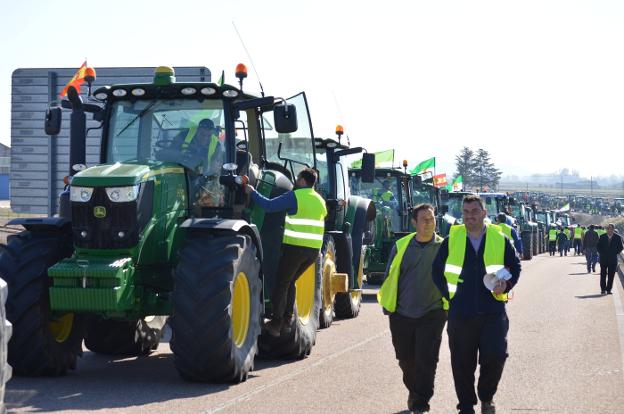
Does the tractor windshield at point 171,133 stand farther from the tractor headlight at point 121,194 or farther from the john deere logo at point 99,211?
the john deere logo at point 99,211

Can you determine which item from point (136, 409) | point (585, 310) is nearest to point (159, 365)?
point (136, 409)

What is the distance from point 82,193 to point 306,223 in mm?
2667

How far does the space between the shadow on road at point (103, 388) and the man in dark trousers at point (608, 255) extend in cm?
1600

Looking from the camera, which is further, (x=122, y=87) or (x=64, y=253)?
(x=122, y=87)

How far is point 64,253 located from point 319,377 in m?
2.81

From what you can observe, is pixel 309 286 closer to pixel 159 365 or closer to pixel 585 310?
pixel 159 365

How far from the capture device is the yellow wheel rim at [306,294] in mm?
12621

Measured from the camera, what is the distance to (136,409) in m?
8.47

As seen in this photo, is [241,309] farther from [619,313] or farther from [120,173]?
[619,313]

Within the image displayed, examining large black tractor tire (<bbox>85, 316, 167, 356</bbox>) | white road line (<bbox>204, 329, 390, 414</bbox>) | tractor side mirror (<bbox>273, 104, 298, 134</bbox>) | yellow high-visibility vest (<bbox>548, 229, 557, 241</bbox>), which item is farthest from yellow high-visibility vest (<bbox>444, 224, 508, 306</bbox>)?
yellow high-visibility vest (<bbox>548, 229, 557, 241</bbox>)

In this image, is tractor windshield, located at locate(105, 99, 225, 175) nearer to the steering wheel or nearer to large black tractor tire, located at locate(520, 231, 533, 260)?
the steering wheel

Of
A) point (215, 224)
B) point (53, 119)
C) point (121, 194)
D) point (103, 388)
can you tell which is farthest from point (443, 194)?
point (103, 388)

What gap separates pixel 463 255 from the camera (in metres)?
7.88

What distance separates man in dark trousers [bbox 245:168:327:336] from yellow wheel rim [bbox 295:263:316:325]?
105 cm
